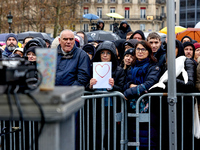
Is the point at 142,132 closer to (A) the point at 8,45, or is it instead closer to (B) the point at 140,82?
(B) the point at 140,82

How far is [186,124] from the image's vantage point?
207 inches

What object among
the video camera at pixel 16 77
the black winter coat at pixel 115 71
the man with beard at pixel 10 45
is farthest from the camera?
the man with beard at pixel 10 45

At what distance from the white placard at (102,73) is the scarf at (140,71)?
43 centimetres

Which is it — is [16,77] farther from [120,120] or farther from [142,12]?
[142,12]

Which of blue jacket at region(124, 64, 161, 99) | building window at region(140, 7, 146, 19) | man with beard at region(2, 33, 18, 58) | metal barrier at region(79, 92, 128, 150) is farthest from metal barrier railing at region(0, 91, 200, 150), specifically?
building window at region(140, 7, 146, 19)

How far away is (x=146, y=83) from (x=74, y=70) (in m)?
1.03

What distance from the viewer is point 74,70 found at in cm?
544

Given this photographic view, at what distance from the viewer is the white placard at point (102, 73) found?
17.0 ft

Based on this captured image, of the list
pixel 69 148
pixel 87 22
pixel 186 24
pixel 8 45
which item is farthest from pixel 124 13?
pixel 69 148

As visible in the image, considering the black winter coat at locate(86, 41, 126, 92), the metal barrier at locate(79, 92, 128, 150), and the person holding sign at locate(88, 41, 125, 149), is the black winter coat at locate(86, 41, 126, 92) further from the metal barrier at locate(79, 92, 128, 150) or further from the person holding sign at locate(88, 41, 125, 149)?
the metal barrier at locate(79, 92, 128, 150)

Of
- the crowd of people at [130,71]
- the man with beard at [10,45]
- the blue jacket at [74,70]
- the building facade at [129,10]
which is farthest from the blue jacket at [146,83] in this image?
the building facade at [129,10]

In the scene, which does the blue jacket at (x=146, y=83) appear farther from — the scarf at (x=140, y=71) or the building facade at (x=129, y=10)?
the building facade at (x=129, y=10)

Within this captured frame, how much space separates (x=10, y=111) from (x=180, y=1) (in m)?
82.3

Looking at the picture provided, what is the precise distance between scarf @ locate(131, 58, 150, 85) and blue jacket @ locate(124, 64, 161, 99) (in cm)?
5
